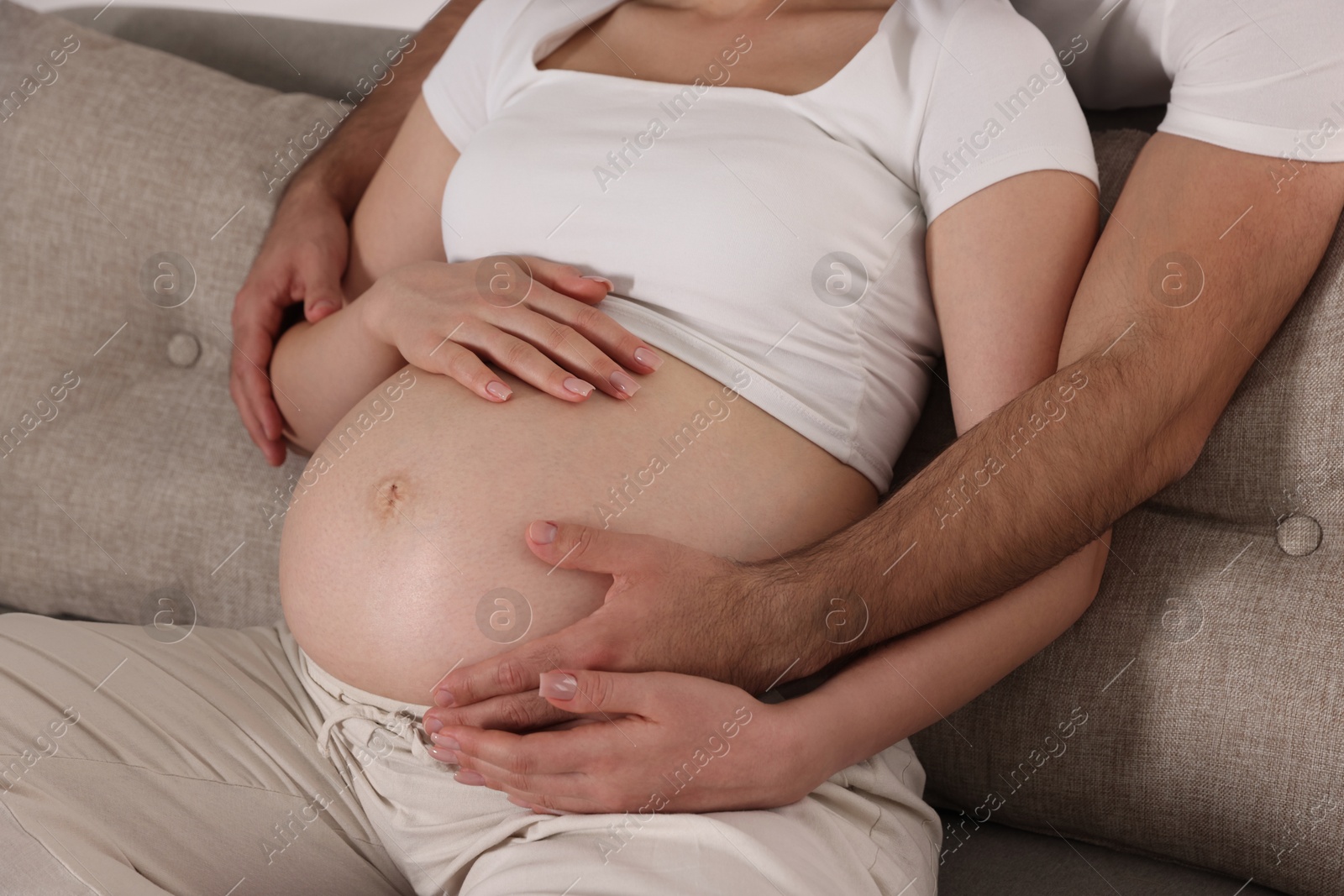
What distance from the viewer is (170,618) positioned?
1222mm

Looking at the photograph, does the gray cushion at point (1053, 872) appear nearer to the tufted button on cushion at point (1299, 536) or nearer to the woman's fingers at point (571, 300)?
the tufted button on cushion at point (1299, 536)

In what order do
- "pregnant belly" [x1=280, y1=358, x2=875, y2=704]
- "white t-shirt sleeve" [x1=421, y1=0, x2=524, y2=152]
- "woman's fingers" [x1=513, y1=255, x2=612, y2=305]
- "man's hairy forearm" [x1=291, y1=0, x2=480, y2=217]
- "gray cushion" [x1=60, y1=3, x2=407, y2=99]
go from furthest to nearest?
"gray cushion" [x1=60, y1=3, x2=407, y2=99], "man's hairy forearm" [x1=291, y1=0, x2=480, y2=217], "white t-shirt sleeve" [x1=421, y1=0, x2=524, y2=152], "woman's fingers" [x1=513, y1=255, x2=612, y2=305], "pregnant belly" [x1=280, y1=358, x2=875, y2=704]

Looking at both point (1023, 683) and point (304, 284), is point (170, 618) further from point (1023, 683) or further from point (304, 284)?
point (1023, 683)

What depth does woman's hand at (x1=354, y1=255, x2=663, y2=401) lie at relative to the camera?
2.83ft

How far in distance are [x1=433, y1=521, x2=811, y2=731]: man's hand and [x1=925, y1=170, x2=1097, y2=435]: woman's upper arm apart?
0.88 feet

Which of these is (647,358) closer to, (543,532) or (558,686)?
(543,532)

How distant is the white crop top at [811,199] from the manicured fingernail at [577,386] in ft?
0.30

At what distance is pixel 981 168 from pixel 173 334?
1.10m

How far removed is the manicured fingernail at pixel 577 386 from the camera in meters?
0.85

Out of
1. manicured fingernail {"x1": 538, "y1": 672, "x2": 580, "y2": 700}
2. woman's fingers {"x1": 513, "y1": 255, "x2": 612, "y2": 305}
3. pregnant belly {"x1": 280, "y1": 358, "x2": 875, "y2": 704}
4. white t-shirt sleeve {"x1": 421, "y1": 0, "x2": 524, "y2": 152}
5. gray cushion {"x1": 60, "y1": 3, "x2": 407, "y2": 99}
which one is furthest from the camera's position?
gray cushion {"x1": 60, "y1": 3, "x2": 407, "y2": 99}

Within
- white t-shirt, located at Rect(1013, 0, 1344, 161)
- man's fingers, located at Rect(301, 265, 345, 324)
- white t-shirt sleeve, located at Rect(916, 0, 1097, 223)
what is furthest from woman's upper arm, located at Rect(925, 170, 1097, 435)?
man's fingers, located at Rect(301, 265, 345, 324)

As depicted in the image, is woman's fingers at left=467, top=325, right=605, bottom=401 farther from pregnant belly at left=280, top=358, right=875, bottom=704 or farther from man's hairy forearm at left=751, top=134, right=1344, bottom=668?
man's hairy forearm at left=751, top=134, right=1344, bottom=668

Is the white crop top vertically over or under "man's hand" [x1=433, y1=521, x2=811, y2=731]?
over

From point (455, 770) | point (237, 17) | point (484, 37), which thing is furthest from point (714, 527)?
point (237, 17)
